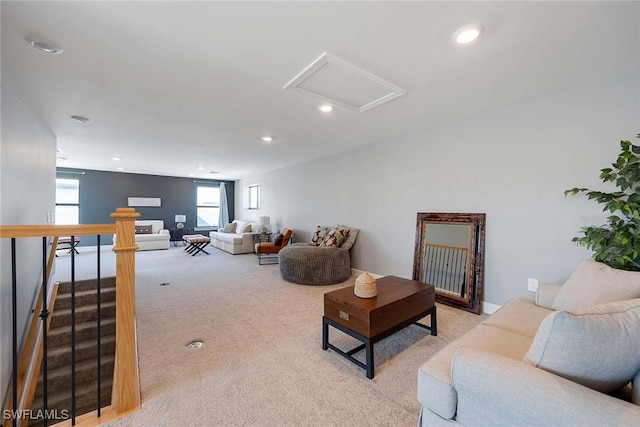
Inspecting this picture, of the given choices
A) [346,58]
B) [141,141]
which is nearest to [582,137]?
[346,58]

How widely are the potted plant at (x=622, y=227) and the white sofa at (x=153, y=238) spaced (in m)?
8.74

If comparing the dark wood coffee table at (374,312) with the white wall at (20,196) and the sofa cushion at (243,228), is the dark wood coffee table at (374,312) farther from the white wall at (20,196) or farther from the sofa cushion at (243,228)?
the sofa cushion at (243,228)

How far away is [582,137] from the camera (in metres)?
2.48

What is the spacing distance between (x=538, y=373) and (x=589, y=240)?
180cm

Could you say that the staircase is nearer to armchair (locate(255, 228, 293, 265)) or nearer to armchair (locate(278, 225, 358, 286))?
armchair (locate(278, 225, 358, 286))

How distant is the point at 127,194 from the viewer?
8164mm

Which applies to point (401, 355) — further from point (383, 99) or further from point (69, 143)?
point (69, 143)

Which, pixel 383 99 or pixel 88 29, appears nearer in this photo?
pixel 88 29

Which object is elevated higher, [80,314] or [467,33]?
[467,33]

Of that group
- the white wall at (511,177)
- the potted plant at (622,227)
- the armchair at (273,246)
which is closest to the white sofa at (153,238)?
the armchair at (273,246)

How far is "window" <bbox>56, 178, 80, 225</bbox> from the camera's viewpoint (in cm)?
732

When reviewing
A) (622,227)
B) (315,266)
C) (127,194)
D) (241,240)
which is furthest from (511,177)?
(127,194)

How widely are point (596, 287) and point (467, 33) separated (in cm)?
185

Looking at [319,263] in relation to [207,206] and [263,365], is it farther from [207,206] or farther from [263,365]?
[207,206]
